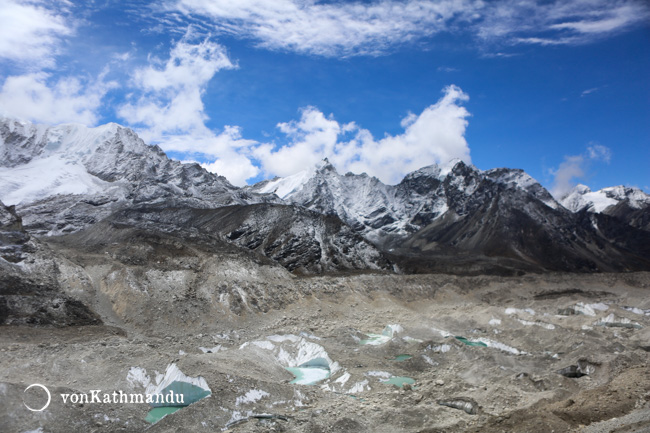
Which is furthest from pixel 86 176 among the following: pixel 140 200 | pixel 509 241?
pixel 509 241

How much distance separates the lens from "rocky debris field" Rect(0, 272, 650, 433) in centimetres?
2120

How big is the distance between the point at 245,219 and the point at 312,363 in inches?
2459

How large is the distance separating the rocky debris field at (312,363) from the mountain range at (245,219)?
81.2ft

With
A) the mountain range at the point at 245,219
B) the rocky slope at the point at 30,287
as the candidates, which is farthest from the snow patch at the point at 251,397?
the mountain range at the point at 245,219

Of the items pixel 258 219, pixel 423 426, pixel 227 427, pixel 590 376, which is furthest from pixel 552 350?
pixel 258 219

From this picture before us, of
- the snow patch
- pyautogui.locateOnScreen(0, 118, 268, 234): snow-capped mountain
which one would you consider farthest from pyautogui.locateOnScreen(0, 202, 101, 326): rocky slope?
pyautogui.locateOnScreen(0, 118, 268, 234): snow-capped mountain

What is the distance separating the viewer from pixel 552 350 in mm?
39969

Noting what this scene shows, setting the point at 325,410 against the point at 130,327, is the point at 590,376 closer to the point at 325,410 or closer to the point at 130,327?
the point at 325,410

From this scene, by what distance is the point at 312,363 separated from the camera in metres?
36.1

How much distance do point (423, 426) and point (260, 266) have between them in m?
45.0

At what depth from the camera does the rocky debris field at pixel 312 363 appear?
835 inches

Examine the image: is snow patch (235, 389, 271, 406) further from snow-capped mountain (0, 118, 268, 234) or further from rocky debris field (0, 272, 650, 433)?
snow-capped mountain (0, 118, 268, 234)

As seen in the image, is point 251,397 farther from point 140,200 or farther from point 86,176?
point 86,176

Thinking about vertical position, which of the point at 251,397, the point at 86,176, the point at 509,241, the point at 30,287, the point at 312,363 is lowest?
the point at 312,363
